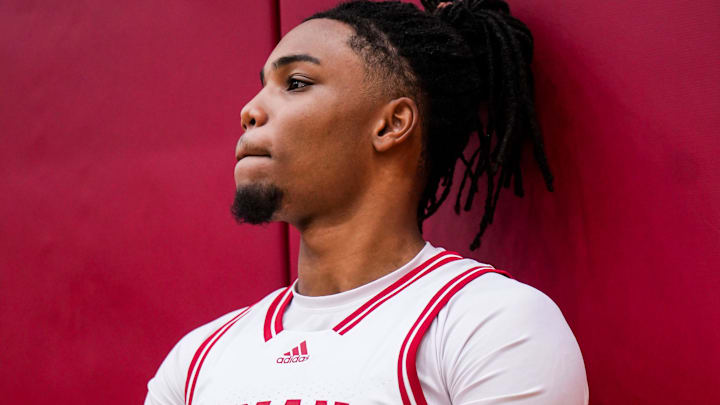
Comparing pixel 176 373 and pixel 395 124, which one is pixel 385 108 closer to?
pixel 395 124

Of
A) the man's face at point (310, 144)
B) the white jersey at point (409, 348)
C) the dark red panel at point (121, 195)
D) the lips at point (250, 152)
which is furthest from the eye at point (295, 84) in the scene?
the dark red panel at point (121, 195)

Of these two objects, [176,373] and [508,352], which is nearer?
[508,352]

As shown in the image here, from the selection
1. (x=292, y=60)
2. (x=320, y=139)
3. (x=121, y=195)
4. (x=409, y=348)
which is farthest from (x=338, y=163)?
(x=121, y=195)

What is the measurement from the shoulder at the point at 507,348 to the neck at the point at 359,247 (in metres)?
0.15

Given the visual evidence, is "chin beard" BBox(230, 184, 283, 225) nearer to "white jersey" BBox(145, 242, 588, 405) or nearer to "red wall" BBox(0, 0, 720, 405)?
"white jersey" BBox(145, 242, 588, 405)

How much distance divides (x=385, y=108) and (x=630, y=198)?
1.14ft

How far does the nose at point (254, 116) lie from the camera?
3.30 ft

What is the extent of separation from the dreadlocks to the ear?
0.06ft

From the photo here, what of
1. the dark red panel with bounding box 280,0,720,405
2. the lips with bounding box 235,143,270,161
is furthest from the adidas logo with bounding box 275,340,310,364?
the dark red panel with bounding box 280,0,720,405

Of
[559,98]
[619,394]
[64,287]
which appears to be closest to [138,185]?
[64,287]

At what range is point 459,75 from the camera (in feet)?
3.43

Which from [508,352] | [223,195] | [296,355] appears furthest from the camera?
[223,195]

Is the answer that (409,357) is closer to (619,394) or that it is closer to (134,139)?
(619,394)

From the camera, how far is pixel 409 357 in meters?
0.81
